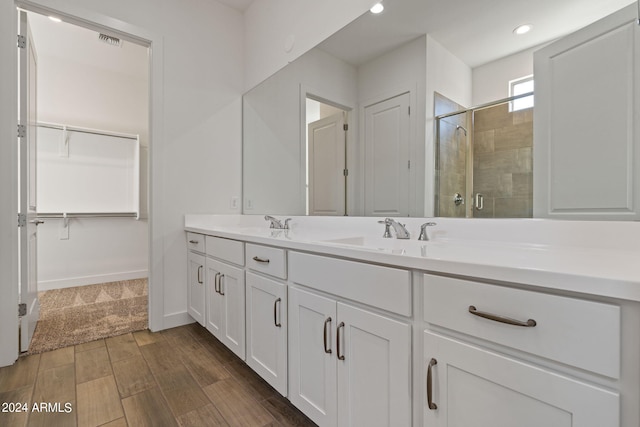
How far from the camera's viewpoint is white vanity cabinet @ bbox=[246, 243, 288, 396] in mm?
1322

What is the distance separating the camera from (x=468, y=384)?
2.43ft

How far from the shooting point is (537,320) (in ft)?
2.06

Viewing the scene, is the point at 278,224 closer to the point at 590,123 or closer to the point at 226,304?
the point at 226,304

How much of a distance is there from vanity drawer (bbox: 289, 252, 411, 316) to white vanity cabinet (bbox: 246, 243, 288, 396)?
12 centimetres

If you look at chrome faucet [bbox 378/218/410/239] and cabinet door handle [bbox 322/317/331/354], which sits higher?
chrome faucet [bbox 378/218/410/239]

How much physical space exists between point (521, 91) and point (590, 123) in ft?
0.83

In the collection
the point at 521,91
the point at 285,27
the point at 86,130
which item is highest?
the point at 285,27

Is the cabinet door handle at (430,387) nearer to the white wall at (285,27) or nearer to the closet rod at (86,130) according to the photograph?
the white wall at (285,27)

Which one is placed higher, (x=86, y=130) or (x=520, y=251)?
(x=86, y=130)

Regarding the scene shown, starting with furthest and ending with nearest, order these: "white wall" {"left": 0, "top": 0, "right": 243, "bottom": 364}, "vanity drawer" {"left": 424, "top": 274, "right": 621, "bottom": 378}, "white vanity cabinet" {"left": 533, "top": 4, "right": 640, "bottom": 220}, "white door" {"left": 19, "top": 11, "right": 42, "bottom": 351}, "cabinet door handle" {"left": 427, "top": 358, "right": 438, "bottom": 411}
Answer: "white wall" {"left": 0, "top": 0, "right": 243, "bottom": 364} → "white door" {"left": 19, "top": 11, "right": 42, "bottom": 351} → "white vanity cabinet" {"left": 533, "top": 4, "right": 640, "bottom": 220} → "cabinet door handle" {"left": 427, "top": 358, "right": 438, "bottom": 411} → "vanity drawer" {"left": 424, "top": 274, "right": 621, "bottom": 378}

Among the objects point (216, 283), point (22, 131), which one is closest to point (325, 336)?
point (216, 283)

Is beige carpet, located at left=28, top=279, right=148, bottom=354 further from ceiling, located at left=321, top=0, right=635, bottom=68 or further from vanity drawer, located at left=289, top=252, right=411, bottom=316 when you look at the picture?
ceiling, located at left=321, top=0, right=635, bottom=68

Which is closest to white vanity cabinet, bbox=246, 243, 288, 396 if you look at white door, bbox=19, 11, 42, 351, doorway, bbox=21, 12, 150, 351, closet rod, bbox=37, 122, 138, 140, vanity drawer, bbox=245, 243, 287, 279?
vanity drawer, bbox=245, 243, 287, 279

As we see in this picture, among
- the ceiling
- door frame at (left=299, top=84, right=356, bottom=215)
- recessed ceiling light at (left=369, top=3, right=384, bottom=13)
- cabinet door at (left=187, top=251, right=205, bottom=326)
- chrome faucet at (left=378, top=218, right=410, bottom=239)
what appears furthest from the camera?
cabinet door at (left=187, top=251, right=205, bottom=326)
